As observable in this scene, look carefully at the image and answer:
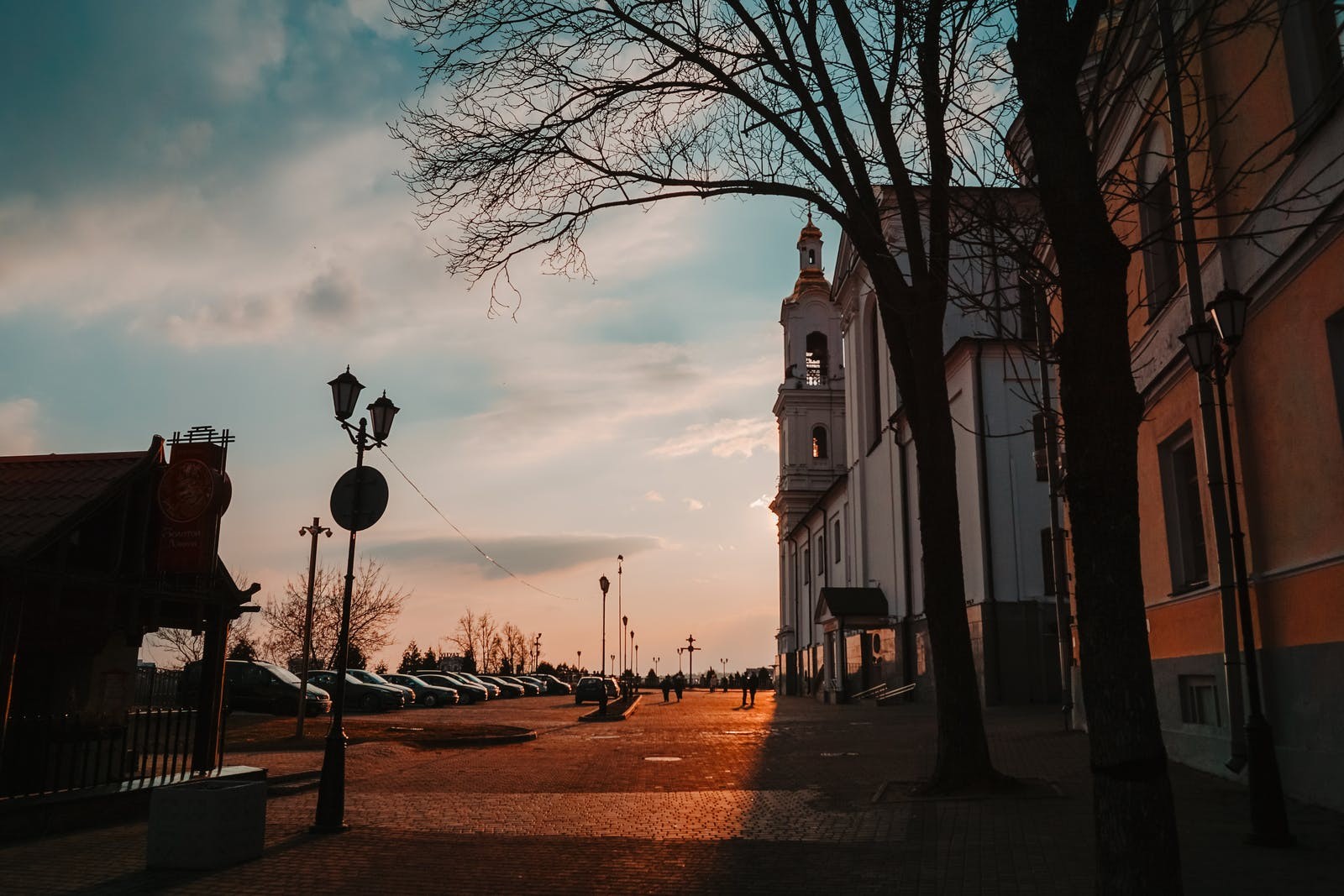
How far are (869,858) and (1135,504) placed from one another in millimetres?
4539

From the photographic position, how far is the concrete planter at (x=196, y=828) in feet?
26.8

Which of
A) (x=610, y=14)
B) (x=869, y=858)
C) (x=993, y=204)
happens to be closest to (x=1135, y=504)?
(x=993, y=204)

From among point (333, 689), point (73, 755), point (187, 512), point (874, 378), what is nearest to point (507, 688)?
point (874, 378)

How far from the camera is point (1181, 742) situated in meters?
13.5

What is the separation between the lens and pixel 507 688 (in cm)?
6694

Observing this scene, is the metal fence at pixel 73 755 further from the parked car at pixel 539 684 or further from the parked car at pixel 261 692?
the parked car at pixel 539 684

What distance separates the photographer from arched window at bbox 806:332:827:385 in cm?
6875

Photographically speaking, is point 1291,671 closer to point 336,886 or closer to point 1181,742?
point 1181,742

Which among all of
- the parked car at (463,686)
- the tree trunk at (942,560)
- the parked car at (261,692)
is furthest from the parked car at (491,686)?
the tree trunk at (942,560)

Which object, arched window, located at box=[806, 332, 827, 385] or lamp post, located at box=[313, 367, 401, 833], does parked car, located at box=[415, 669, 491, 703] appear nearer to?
arched window, located at box=[806, 332, 827, 385]

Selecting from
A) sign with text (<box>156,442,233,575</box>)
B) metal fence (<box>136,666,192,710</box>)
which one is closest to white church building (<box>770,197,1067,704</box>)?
sign with text (<box>156,442,233,575</box>)

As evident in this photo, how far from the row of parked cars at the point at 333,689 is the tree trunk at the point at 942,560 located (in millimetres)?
10046

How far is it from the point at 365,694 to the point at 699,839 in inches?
1328

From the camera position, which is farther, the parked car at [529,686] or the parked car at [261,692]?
the parked car at [529,686]
